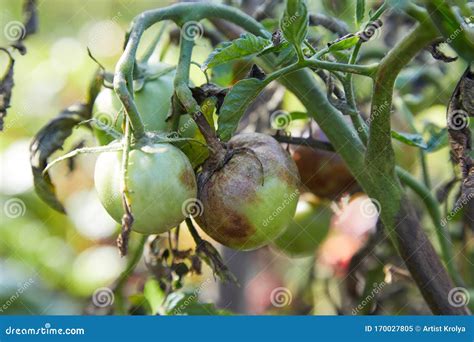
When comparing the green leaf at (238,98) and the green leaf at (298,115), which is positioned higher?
the green leaf at (238,98)

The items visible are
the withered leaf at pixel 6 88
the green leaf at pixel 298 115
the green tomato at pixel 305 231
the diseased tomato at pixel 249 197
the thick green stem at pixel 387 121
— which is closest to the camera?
the thick green stem at pixel 387 121

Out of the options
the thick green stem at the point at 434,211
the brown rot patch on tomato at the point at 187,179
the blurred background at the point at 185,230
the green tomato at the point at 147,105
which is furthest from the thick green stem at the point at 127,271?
the thick green stem at the point at 434,211

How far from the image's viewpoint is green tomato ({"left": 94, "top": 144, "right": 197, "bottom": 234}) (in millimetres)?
823

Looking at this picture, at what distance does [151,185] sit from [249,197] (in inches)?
5.9

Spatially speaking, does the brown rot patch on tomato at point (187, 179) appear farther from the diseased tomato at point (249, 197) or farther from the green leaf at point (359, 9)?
the green leaf at point (359, 9)

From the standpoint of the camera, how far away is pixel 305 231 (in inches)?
55.7

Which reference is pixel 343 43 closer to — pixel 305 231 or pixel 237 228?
pixel 237 228

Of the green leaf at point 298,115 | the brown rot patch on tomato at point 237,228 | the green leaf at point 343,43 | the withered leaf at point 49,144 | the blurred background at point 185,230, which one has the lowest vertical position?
the blurred background at point 185,230

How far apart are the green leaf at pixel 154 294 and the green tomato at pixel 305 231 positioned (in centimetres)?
24

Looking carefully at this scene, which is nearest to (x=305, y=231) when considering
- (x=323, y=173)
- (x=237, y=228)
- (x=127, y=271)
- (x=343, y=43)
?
(x=323, y=173)

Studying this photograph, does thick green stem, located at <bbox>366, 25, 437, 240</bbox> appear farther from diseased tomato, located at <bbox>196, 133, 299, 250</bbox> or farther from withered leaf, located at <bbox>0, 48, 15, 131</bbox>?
withered leaf, located at <bbox>0, 48, 15, 131</bbox>

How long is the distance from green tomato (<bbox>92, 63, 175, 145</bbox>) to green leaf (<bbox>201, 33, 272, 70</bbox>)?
0.40 ft

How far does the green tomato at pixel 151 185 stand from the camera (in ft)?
2.70

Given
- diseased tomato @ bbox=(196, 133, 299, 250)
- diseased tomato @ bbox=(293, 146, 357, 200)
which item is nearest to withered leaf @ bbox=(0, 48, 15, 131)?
diseased tomato @ bbox=(196, 133, 299, 250)
